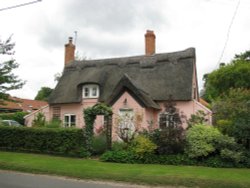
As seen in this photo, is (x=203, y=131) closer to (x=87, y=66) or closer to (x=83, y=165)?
(x=83, y=165)

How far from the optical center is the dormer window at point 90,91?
30.4 meters

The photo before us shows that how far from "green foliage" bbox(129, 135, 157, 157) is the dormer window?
12.7 metres

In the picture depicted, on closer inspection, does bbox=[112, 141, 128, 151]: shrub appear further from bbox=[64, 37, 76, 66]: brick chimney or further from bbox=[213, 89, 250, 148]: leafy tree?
bbox=[64, 37, 76, 66]: brick chimney

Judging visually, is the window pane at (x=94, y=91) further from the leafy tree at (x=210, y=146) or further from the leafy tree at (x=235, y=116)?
the leafy tree at (x=210, y=146)

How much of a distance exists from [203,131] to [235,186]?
6.50 meters

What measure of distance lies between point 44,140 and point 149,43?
616 inches

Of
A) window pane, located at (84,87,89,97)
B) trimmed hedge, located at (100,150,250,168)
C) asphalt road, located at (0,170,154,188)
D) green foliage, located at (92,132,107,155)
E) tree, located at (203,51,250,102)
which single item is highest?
tree, located at (203,51,250,102)

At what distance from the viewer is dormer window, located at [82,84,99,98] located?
30355 millimetres

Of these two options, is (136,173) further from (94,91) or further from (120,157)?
(94,91)

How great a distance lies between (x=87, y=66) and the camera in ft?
110

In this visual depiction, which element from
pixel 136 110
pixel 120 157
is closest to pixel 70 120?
pixel 136 110

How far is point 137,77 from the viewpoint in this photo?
29.8m

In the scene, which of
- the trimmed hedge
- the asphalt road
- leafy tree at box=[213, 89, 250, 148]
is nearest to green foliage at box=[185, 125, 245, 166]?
the trimmed hedge

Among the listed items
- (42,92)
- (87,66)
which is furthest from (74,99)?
(42,92)
